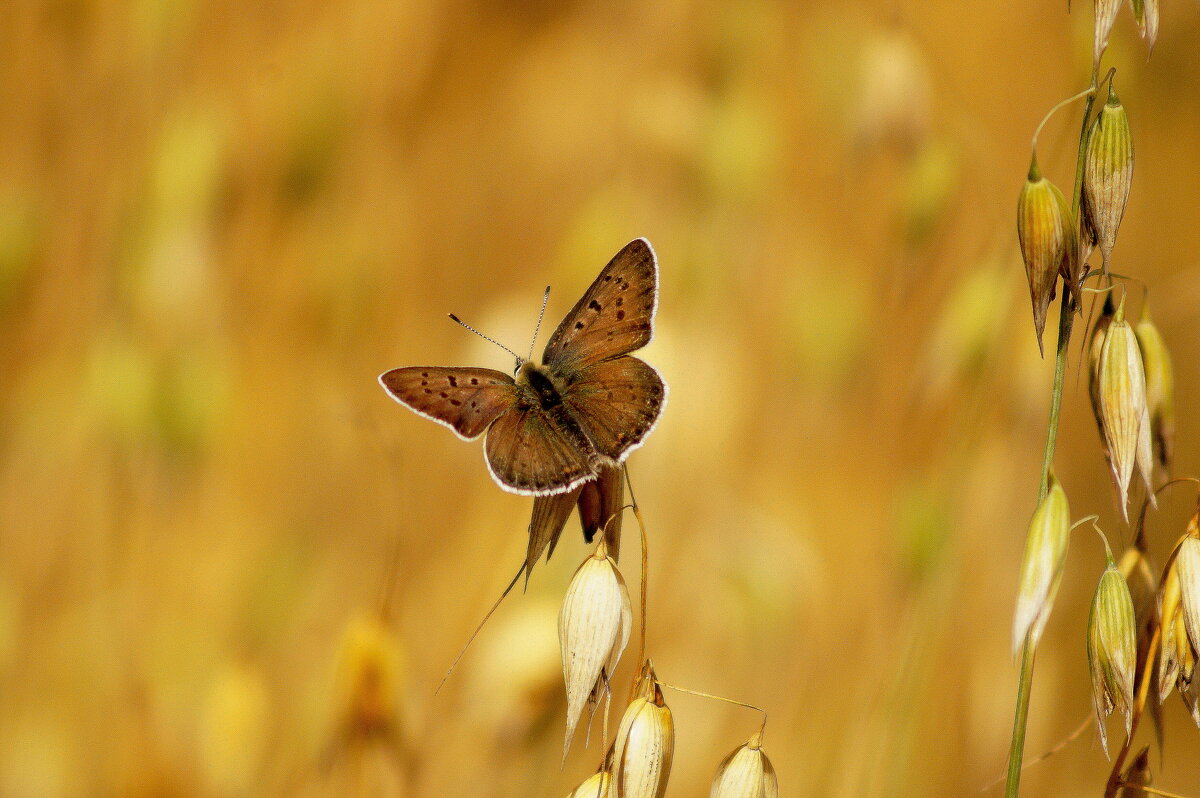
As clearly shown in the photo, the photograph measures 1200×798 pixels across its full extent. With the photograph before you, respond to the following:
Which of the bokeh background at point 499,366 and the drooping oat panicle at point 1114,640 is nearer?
the drooping oat panicle at point 1114,640

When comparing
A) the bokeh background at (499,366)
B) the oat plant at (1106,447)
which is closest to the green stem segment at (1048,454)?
the oat plant at (1106,447)

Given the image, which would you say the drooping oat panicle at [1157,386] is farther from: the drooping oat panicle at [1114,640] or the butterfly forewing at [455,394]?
the butterfly forewing at [455,394]

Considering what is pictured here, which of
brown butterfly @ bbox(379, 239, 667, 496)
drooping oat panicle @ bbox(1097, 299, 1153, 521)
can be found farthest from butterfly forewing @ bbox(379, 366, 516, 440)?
drooping oat panicle @ bbox(1097, 299, 1153, 521)

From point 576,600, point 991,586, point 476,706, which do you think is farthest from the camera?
point 991,586

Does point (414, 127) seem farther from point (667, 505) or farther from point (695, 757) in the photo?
point (695, 757)

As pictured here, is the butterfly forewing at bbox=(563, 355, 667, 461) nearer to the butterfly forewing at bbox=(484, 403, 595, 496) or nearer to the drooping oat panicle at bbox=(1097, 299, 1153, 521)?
the butterfly forewing at bbox=(484, 403, 595, 496)

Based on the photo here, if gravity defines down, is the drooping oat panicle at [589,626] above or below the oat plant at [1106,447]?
below

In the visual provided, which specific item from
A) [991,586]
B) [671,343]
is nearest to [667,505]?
[671,343]
